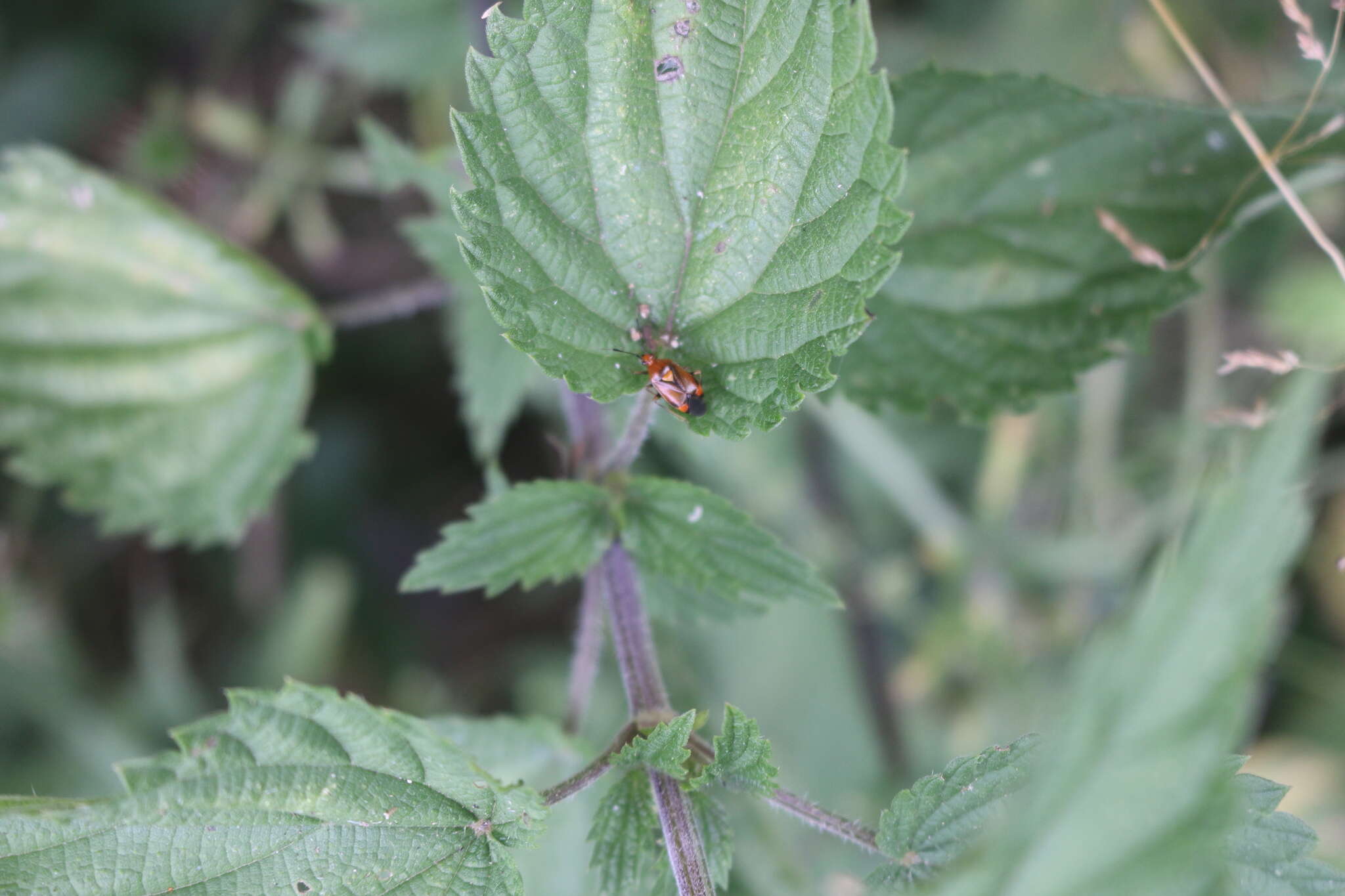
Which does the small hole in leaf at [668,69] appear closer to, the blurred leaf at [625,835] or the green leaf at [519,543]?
the green leaf at [519,543]

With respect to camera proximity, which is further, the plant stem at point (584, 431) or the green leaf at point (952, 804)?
the plant stem at point (584, 431)

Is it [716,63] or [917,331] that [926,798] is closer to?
[917,331]

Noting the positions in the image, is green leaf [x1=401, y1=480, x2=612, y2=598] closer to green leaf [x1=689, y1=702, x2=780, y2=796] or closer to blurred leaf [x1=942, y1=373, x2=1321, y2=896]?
green leaf [x1=689, y1=702, x2=780, y2=796]

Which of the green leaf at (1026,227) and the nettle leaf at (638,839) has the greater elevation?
the green leaf at (1026,227)

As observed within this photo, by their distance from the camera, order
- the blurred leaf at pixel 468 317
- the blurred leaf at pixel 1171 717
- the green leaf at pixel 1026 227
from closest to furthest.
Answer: the blurred leaf at pixel 1171 717, the green leaf at pixel 1026 227, the blurred leaf at pixel 468 317

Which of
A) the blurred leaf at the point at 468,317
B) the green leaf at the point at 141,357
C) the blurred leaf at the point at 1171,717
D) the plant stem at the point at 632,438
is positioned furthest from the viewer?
the green leaf at the point at 141,357

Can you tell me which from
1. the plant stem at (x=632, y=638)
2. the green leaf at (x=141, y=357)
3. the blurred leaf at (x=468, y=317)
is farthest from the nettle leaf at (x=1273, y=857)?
the green leaf at (x=141, y=357)

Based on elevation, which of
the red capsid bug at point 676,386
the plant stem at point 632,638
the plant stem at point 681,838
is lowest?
the plant stem at point 681,838
